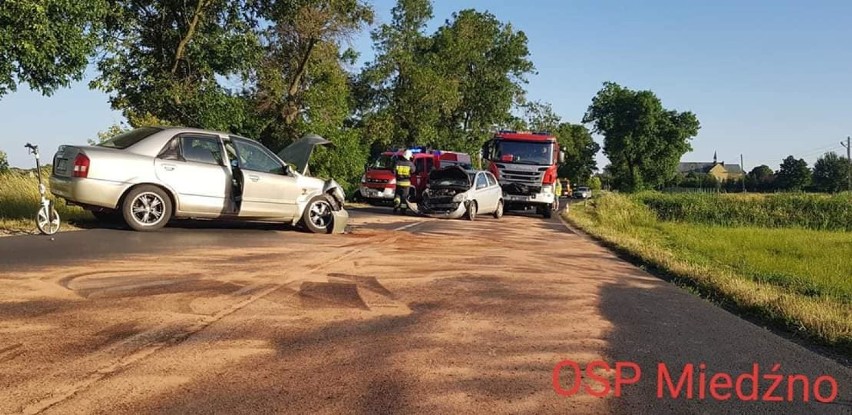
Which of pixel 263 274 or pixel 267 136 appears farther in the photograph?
pixel 267 136

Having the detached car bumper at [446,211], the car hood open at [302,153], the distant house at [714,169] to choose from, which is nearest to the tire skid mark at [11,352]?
the car hood open at [302,153]

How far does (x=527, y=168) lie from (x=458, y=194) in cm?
479

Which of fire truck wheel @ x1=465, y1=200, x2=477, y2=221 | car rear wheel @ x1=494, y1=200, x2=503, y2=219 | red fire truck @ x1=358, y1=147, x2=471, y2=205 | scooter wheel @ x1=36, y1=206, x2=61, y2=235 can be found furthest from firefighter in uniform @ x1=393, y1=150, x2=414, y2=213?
scooter wheel @ x1=36, y1=206, x2=61, y2=235

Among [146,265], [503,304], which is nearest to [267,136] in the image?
[146,265]

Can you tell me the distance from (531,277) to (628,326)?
2.49 meters

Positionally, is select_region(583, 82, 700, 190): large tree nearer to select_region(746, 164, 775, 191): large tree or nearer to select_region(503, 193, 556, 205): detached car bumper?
select_region(746, 164, 775, 191): large tree

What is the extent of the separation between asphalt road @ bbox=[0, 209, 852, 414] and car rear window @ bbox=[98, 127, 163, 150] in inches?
80.4

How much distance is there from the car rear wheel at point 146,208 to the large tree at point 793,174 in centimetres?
10749

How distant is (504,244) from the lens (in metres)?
12.5

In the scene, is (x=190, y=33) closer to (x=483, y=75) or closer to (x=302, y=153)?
(x=302, y=153)

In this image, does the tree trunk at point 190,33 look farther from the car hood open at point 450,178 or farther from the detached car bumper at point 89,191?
the detached car bumper at point 89,191

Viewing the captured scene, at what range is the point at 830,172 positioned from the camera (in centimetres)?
10231

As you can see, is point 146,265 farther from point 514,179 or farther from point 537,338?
point 514,179

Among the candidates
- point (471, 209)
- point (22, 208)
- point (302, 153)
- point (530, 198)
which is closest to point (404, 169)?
point (530, 198)
